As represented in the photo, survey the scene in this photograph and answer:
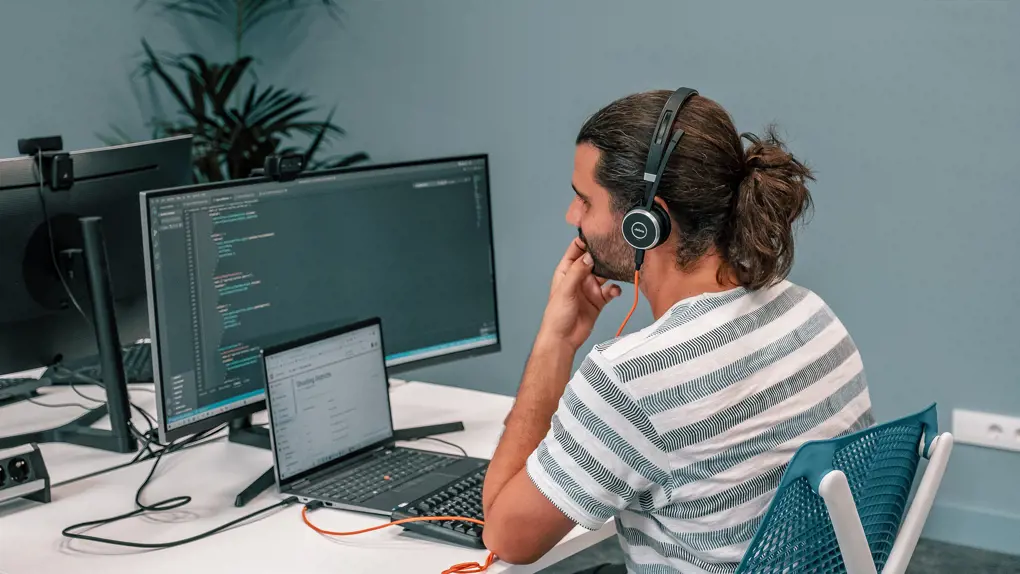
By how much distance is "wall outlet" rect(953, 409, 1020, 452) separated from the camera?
8.98 ft

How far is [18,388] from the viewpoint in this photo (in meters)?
2.13

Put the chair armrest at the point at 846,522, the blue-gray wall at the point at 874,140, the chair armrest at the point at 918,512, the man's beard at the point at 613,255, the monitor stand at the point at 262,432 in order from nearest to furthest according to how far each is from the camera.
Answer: the chair armrest at the point at 846,522, the chair armrest at the point at 918,512, the man's beard at the point at 613,255, the monitor stand at the point at 262,432, the blue-gray wall at the point at 874,140

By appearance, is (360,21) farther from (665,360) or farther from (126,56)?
(665,360)

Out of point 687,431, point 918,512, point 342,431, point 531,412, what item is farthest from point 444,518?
point 918,512

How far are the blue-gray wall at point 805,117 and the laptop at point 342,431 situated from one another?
1.63 m

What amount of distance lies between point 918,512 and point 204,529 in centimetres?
98

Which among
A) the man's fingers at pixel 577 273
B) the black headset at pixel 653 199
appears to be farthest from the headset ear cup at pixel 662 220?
the man's fingers at pixel 577 273

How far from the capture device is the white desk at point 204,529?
1.38 metres

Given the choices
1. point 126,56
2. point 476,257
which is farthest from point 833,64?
point 126,56

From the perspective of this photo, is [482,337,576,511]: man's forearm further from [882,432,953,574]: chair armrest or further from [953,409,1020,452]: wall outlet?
[953,409,1020,452]: wall outlet

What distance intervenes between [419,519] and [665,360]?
18.8 inches

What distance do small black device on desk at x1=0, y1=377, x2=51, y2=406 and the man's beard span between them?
1.31 m

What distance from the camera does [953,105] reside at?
271cm

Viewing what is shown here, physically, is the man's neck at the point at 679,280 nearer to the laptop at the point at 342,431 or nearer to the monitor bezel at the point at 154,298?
the laptop at the point at 342,431
